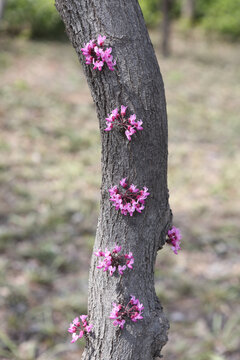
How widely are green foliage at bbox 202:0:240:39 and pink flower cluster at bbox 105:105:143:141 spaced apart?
530 inches

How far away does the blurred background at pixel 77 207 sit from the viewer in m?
3.11

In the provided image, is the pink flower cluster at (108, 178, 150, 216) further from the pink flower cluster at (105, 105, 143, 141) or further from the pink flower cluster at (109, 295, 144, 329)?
the pink flower cluster at (109, 295, 144, 329)

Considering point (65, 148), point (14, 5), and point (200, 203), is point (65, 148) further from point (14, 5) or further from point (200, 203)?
point (14, 5)

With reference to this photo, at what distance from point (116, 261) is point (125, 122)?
458 millimetres

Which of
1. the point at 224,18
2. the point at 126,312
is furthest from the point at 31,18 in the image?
the point at 126,312

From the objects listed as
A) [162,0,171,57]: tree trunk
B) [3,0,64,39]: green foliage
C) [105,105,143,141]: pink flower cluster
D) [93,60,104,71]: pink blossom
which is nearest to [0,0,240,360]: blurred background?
[3,0,64,39]: green foliage

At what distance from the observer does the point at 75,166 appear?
532cm

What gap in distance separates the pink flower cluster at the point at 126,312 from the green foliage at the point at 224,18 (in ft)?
44.4

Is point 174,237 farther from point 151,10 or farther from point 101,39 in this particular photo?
point 151,10

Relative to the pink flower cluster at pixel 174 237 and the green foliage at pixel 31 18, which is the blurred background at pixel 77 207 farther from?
the pink flower cluster at pixel 174 237

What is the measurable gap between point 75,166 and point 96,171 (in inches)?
10.1

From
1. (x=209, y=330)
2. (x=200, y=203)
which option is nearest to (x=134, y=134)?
(x=209, y=330)

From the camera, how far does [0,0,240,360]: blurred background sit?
10.2 ft

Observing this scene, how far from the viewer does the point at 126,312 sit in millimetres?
1494
